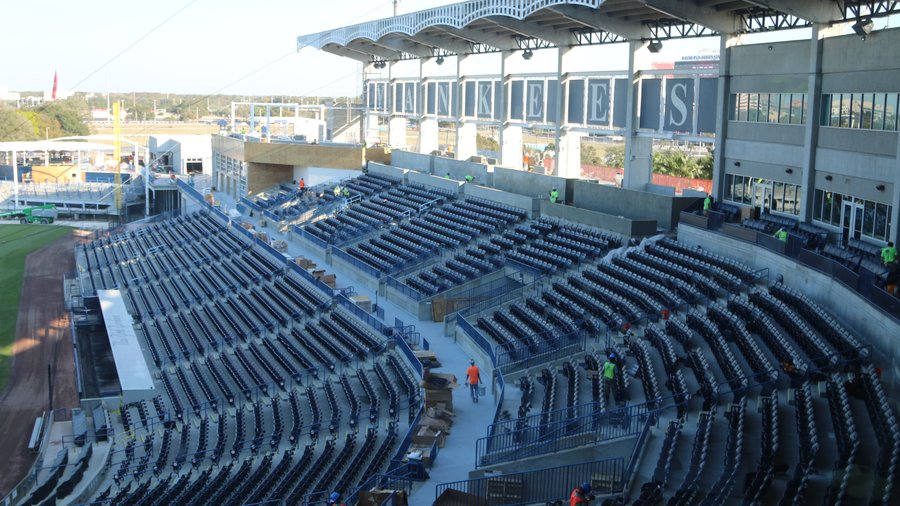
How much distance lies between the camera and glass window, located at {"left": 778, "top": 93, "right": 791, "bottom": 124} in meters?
23.5

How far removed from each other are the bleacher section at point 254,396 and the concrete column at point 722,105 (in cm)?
1039

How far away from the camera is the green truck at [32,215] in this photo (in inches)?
2467

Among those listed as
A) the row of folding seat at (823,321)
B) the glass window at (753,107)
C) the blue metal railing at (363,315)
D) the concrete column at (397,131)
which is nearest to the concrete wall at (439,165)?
the concrete column at (397,131)

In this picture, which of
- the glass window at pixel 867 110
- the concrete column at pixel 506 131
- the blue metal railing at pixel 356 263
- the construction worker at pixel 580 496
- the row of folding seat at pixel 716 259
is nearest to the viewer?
the construction worker at pixel 580 496

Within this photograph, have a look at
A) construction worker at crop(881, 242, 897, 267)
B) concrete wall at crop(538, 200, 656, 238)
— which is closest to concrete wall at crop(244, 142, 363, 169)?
concrete wall at crop(538, 200, 656, 238)

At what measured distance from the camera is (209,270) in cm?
3634

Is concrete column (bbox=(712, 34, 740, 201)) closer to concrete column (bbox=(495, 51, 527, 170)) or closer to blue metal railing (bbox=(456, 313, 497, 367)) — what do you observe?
blue metal railing (bbox=(456, 313, 497, 367))

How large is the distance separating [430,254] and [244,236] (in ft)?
41.1

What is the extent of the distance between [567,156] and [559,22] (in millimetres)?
4880

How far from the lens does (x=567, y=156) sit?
34.4m

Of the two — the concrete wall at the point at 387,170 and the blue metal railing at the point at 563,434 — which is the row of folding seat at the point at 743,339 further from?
the concrete wall at the point at 387,170

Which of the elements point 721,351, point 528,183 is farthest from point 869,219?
point 528,183

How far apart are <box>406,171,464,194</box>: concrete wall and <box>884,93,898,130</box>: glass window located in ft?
58.8

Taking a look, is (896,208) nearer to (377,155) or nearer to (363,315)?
(363,315)
